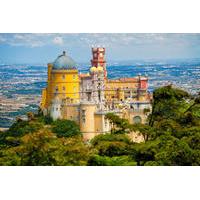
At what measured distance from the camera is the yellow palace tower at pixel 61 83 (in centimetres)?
1756

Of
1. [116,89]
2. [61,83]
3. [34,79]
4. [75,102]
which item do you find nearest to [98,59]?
[116,89]

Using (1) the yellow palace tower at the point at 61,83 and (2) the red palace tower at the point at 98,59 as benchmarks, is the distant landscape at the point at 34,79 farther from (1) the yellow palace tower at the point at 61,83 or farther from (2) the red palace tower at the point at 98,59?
(2) the red palace tower at the point at 98,59

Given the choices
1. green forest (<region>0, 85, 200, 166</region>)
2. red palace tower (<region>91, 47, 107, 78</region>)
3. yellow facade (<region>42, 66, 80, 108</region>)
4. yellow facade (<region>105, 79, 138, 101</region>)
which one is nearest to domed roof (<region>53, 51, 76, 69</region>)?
yellow facade (<region>42, 66, 80, 108</region>)

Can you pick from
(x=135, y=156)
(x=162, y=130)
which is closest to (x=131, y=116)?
(x=162, y=130)

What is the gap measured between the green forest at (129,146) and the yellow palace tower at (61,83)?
8.89 feet

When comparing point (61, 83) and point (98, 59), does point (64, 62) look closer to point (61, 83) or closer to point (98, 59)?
point (61, 83)

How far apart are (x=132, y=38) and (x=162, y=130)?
4040 millimetres

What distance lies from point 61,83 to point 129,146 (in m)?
5.62

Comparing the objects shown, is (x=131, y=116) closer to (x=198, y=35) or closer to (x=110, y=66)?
(x=110, y=66)

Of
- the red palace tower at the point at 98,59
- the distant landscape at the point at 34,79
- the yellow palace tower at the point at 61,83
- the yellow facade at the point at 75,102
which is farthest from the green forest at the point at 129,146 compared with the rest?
the red palace tower at the point at 98,59

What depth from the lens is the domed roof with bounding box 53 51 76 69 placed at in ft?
57.4

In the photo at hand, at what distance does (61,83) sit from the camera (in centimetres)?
1761

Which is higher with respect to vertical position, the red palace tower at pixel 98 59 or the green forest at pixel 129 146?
the red palace tower at pixel 98 59

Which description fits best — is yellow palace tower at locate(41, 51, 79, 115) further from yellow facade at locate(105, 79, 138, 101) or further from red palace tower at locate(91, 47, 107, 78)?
yellow facade at locate(105, 79, 138, 101)
